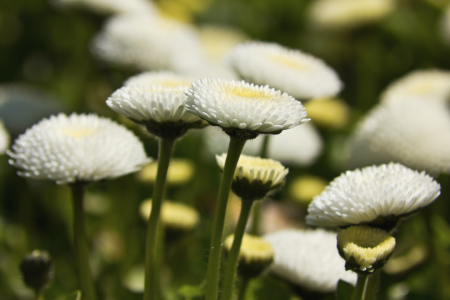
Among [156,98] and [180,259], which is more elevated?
[156,98]

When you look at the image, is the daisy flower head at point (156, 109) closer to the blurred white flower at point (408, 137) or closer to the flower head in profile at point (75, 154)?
the flower head in profile at point (75, 154)

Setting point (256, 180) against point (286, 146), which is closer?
point (256, 180)

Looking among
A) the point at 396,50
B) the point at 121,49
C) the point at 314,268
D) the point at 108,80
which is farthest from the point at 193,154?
the point at 396,50

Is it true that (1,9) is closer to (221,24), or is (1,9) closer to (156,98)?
(221,24)

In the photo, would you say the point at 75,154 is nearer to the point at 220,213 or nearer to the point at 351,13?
the point at 220,213

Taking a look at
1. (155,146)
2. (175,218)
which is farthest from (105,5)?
(175,218)

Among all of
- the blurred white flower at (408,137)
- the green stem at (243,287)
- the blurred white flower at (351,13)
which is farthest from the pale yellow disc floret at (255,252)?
the blurred white flower at (351,13)
